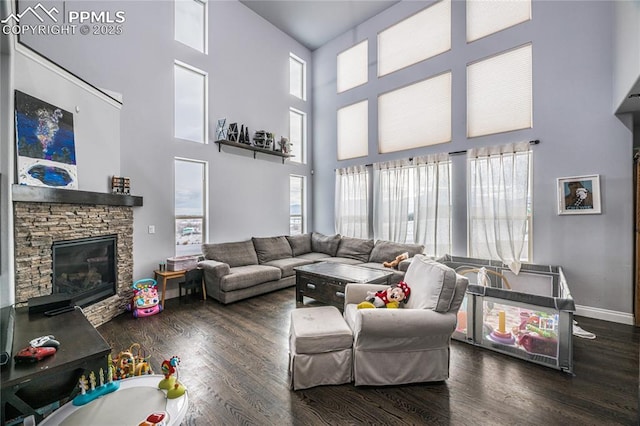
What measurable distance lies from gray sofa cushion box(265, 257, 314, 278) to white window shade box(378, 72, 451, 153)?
8.87 feet

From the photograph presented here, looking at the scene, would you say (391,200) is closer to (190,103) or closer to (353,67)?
(353,67)

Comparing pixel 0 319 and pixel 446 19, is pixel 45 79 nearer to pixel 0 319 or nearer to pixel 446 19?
pixel 0 319

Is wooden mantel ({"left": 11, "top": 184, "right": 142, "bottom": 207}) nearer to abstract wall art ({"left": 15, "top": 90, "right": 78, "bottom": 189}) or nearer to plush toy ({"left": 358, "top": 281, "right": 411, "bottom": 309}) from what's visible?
abstract wall art ({"left": 15, "top": 90, "right": 78, "bottom": 189})

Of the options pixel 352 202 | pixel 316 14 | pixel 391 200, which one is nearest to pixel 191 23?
pixel 316 14

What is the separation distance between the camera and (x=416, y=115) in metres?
4.92

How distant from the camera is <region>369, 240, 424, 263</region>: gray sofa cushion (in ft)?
14.8

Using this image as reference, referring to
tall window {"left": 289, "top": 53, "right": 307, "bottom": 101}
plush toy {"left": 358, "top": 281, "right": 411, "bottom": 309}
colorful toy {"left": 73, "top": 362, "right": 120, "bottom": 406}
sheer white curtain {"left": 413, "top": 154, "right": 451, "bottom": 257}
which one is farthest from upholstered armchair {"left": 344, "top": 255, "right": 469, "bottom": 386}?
tall window {"left": 289, "top": 53, "right": 307, "bottom": 101}

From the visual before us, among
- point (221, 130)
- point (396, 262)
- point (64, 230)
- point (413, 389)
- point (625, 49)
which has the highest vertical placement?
point (625, 49)

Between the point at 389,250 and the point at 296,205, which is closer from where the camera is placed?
the point at 389,250

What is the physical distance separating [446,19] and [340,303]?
4941 mm

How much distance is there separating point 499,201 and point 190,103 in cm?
511

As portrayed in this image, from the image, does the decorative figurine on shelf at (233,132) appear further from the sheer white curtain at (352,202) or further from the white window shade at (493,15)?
the white window shade at (493,15)

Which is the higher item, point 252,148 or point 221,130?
point 221,130

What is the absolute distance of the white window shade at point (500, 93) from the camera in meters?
3.82
